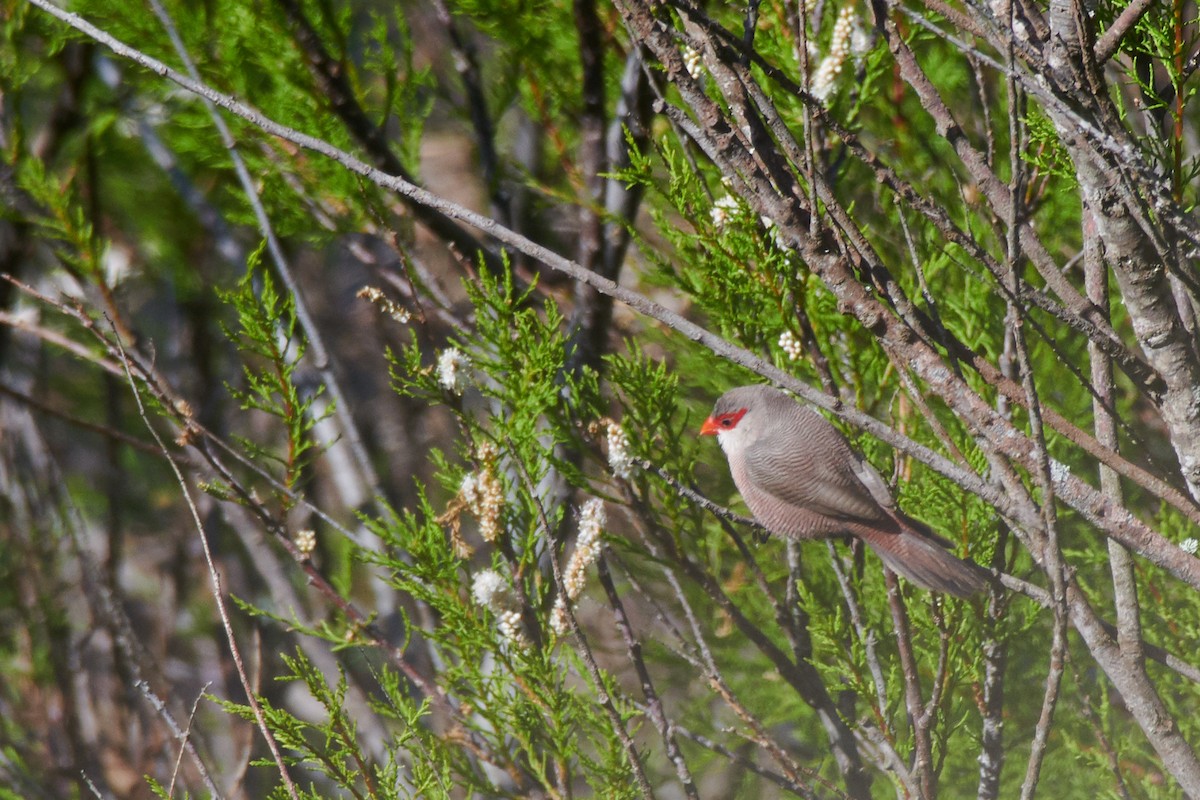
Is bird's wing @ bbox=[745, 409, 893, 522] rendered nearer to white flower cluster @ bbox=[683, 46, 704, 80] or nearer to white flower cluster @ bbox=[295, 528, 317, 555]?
white flower cluster @ bbox=[683, 46, 704, 80]

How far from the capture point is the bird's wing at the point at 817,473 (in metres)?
2.54

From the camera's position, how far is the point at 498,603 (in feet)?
7.34

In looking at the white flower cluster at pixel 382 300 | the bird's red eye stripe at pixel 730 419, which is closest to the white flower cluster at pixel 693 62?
the white flower cluster at pixel 382 300

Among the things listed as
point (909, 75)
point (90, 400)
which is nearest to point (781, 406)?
point (909, 75)

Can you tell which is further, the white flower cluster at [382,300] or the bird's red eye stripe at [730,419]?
the bird's red eye stripe at [730,419]

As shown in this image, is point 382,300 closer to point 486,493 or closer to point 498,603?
point 486,493

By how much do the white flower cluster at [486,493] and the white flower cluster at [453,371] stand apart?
142 mm

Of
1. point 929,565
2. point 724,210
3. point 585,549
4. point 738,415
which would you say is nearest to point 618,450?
point 585,549

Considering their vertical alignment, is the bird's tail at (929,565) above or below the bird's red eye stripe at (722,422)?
below

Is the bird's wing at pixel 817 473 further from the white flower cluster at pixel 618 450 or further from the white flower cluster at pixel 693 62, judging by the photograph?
the white flower cluster at pixel 693 62

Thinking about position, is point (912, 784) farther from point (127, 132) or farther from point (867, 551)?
point (127, 132)

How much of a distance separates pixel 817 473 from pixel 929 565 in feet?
1.89

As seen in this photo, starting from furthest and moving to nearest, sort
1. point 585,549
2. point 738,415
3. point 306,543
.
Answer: point 738,415 → point 306,543 → point 585,549

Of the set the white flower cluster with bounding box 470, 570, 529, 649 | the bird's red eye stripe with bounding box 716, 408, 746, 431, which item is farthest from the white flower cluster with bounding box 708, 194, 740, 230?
the white flower cluster with bounding box 470, 570, 529, 649
